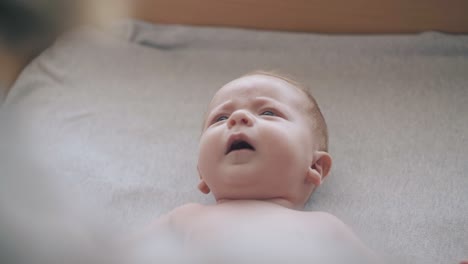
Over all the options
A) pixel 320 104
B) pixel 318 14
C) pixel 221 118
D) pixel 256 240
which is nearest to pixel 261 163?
pixel 221 118

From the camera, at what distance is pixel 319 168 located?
2.76 ft

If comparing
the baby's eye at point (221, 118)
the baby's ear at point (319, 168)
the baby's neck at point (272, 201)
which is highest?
the baby's eye at point (221, 118)

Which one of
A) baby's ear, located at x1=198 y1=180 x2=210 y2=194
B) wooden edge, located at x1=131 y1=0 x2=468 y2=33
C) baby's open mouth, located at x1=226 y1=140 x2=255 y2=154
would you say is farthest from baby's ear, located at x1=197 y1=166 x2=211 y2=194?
wooden edge, located at x1=131 y1=0 x2=468 y2=33

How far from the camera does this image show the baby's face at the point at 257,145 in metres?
0.74

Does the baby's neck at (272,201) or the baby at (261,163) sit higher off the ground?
the baby at (261,163)

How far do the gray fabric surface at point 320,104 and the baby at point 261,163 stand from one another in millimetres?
91

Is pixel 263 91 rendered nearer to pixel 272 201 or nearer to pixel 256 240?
pixel 272 201

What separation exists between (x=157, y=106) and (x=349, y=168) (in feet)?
1.43

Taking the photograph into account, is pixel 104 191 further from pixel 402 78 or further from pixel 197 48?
pixel 402 78

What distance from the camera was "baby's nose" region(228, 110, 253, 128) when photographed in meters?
0.75

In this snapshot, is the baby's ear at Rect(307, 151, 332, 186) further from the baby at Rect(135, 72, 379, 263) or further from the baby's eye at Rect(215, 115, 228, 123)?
the baby's eye at Rect(215, 115, 228, 123)

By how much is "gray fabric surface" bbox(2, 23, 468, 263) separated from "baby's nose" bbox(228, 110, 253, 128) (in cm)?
20

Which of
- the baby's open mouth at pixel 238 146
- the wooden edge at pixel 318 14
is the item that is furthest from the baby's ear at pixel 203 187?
the wooden edge at pixel 318 14

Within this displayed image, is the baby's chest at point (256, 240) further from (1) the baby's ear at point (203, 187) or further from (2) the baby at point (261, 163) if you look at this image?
(1) the baby's ear at point (203, 187)
